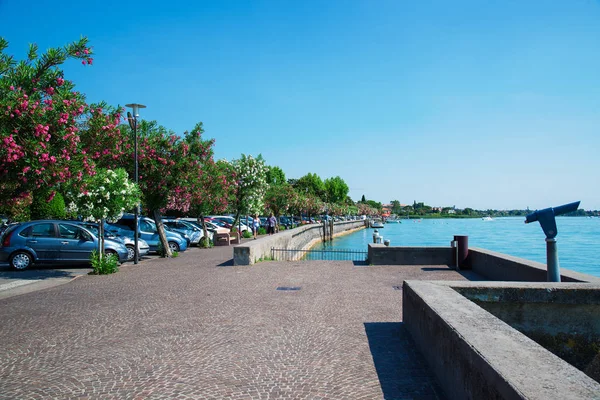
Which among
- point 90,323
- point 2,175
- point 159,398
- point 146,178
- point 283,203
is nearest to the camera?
point 159,398

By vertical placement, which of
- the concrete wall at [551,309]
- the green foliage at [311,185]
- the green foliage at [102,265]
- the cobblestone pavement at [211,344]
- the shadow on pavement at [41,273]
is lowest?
the shadow on pavement at [41,273]

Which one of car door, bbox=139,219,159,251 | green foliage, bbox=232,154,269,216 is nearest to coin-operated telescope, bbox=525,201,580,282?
car door, bbox=139,219,159,251

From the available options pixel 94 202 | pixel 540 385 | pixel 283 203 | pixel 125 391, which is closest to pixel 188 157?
pixel 94 202

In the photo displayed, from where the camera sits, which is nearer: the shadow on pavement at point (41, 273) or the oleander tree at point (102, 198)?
the shadow on pavement at point (41, 273)

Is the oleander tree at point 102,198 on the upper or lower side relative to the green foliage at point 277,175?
lower

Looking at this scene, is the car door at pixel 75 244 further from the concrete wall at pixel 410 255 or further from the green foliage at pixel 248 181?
the green foliage at pixel 248 181

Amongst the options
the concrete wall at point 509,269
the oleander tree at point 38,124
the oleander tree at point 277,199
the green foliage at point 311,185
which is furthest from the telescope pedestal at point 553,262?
the green foliage at point 311,185

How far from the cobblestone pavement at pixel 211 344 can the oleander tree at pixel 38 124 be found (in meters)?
2.63

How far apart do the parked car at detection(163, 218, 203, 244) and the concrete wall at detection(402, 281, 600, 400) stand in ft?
75.2

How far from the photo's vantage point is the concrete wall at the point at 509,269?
7.70m

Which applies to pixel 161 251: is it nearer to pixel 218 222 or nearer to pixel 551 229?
pixel 551 229

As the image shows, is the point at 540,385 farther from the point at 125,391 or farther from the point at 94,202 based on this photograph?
the point at 94,202

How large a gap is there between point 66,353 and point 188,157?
47.7ft

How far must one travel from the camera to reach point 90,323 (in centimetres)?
712
